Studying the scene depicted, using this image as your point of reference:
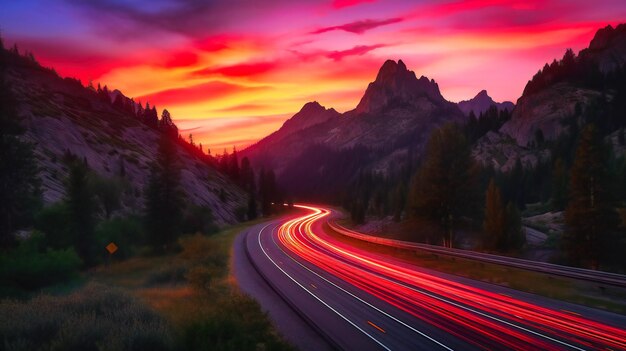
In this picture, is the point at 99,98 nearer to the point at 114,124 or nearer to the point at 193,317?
the point at 114,124

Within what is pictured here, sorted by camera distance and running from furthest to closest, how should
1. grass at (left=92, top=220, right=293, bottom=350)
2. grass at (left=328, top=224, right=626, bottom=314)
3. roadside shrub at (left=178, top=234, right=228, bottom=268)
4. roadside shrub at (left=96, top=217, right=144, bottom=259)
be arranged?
1. roadside shrub at (left=96, top=217, right=144, bottom=259)
2. roadside shrub at (left=178, top=234, right=228, bottom=268)
3. grass at (left=328, top=224, right=626, bottom=314)
4. grass at (left=92, top=220, right=293, bottom=350)

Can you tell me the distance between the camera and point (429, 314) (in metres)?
19.1

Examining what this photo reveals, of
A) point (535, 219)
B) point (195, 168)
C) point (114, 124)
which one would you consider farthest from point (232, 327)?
point (114, 124)

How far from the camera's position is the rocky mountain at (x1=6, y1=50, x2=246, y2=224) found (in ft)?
284

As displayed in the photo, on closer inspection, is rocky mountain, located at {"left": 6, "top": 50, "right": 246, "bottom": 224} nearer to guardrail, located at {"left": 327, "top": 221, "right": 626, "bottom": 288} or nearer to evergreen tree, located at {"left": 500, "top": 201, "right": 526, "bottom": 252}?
guardrail, located at {"left": 327, "top": 221, "right": 626, "bottom": 288}

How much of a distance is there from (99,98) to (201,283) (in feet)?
600

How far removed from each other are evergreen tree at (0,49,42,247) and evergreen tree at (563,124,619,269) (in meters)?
46.3

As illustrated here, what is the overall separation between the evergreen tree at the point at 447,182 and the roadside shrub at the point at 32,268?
32.6m

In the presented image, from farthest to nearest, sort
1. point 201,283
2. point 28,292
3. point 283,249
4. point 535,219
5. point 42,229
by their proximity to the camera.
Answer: point 535,219 < point 283,249 < point 42,229 < point 28,292 < point 201,283

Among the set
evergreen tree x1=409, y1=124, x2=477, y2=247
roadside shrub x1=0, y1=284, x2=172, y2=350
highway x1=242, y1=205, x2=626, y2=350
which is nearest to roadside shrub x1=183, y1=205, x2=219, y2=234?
evergreen tree x1=409, y1=124, x2=477, y2=247

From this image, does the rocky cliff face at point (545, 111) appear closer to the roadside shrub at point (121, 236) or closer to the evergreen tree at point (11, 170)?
the roadside shrub at point (121, 236)

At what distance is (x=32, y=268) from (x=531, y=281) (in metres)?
30.9

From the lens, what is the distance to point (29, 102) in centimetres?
11319

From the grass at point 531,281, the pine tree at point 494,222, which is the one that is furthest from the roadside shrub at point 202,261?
the pine tree at point 494,222
